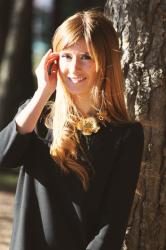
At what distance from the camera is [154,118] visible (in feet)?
12.8

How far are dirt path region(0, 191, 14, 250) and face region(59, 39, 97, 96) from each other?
3354 mm

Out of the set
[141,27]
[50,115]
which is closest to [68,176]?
[50,115]

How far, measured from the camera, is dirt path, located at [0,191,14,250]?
6.42m

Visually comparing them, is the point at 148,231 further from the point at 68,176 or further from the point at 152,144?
the point at 68,176

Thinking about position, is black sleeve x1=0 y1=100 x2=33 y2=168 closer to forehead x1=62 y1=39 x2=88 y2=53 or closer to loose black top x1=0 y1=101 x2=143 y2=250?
loose black top x1=0 y1=101 x2=143 y2=250

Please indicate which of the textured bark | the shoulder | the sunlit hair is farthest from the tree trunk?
the shoulder

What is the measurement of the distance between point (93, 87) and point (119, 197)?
21.6 inches

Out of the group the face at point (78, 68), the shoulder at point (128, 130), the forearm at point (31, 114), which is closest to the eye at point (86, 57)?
the face at point (78, 68)

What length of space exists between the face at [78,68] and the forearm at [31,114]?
137mm

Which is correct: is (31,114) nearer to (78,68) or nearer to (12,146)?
(12,146)

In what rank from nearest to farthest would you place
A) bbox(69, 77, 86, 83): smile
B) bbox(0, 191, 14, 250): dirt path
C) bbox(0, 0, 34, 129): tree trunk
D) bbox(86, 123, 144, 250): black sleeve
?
bbox(86, 123, 144, 250): black sleeve, bbox(69, 77, 86, 83): smile, bbox(0, 191, 14, 250): dirt path, bbox(0, 0, 34, 129): tree trunk

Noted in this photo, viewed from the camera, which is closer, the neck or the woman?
the woman

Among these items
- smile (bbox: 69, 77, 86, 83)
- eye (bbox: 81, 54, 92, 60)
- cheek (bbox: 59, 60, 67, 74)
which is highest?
eye (bbox: 81, 54, 92, 60)

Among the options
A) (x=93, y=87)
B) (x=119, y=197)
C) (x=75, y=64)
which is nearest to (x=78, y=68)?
(x=75, y=64)
